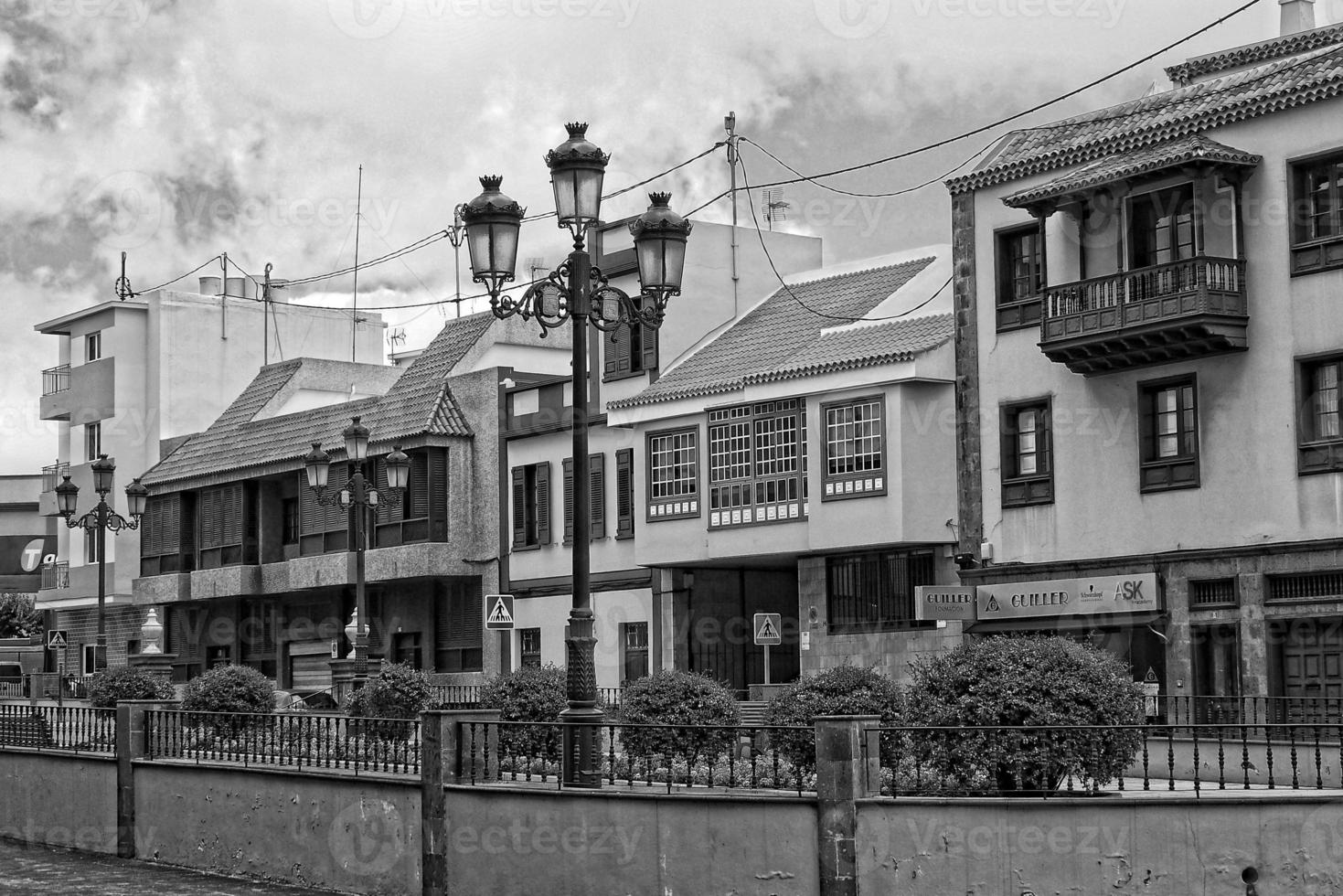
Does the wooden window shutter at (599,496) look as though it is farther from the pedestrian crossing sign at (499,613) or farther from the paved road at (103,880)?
the paved road at (103,880)

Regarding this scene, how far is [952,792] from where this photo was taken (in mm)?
17125

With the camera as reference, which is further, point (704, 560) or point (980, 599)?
point (704, 560)

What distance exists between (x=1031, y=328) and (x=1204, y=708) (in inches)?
270

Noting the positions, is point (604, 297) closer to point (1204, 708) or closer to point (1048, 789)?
point (1048, 789)

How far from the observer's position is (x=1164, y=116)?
98.1ft

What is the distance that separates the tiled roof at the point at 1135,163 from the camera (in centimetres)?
2775

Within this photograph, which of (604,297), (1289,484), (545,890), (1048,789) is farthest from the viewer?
(1289,484)

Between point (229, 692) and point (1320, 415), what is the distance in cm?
1565

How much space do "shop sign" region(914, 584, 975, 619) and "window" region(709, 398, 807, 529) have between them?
4879 mm

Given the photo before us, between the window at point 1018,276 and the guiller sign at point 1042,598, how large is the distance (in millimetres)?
4266

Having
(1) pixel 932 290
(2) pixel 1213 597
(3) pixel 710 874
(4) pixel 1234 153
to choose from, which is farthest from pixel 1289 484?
(3) pixel 710 874

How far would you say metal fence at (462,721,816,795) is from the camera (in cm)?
1830

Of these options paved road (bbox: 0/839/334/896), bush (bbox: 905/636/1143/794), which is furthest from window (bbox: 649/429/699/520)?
bush (bbox: 905/636/1143/794)

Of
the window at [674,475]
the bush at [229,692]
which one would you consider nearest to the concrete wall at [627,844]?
the bush at [229,692]
